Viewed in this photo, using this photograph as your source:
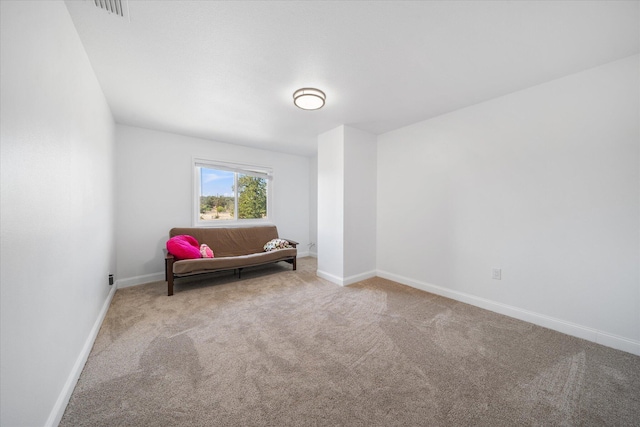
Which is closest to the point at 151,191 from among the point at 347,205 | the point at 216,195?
the point at 216,195

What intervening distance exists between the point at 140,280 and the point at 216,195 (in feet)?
6.00

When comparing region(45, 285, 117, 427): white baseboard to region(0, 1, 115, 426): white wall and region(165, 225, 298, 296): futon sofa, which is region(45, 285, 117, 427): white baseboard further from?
region(165, 225, 298, 296): futon sofa

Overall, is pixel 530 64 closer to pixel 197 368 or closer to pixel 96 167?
pixel 197 368

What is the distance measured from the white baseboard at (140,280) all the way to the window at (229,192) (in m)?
1.04

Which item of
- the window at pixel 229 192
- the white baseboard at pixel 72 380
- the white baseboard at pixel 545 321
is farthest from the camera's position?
the window at pixel 229 192

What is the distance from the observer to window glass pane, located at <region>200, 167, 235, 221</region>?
4.30 m

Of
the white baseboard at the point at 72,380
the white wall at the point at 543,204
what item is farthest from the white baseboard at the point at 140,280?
the white wall at the point at 543,204

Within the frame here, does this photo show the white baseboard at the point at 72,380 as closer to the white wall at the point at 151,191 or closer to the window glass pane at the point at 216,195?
the white wall at the point at 151,191

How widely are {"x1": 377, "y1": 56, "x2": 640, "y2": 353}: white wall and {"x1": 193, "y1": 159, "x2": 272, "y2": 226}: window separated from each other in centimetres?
317

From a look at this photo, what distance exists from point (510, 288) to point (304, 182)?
4214mm

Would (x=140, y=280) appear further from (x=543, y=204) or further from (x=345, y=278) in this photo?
(x=543, y=204)

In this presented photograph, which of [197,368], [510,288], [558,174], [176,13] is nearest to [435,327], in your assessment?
[510,288]

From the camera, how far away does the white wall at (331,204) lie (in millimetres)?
3506

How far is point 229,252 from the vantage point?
163 inches
